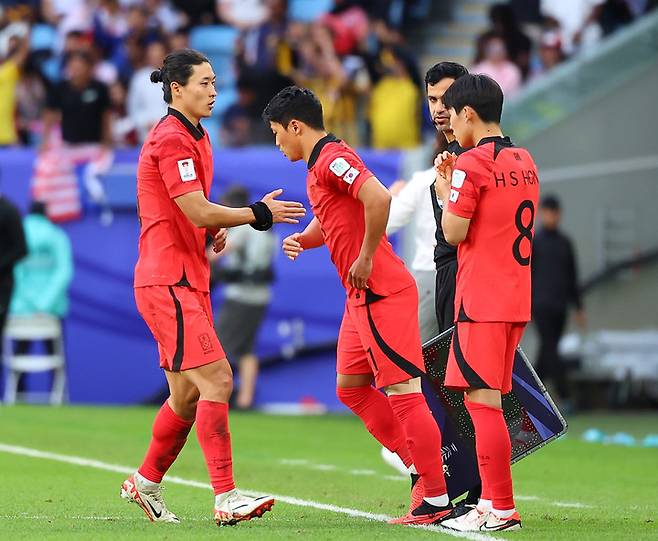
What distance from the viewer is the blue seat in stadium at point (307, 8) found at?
20594mm

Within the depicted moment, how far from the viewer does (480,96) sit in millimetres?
6934

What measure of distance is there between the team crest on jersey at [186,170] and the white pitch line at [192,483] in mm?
1897

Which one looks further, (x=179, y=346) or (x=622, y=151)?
(x=622, y=151)

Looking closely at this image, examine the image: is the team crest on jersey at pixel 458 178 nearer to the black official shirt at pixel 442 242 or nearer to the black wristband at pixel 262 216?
the black official shirt at pixel 442 242

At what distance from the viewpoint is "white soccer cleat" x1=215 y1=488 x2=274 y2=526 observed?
6.91 m

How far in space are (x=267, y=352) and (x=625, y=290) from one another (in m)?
4.27

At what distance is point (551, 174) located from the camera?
17.4m

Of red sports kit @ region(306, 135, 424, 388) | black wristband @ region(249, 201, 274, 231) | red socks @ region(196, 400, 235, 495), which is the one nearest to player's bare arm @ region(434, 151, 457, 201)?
red sports kit @ region(306, 135, 424, 388)

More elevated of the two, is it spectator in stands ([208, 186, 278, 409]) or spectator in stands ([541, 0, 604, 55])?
spectator in stands ([541, 0, 604, 55])

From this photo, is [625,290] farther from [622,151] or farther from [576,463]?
[576,463]

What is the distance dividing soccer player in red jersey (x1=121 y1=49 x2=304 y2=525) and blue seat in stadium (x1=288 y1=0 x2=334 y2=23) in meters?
13.3

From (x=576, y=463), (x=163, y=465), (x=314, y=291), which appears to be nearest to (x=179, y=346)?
(x=163, y=465)

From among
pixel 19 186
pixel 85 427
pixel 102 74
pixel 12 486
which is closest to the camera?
pixel 12 486

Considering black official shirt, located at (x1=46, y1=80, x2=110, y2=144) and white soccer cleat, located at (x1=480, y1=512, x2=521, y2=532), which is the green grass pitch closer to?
white soccer cleat, located at (x1=480, y1=512, x2=521, y2=532)
